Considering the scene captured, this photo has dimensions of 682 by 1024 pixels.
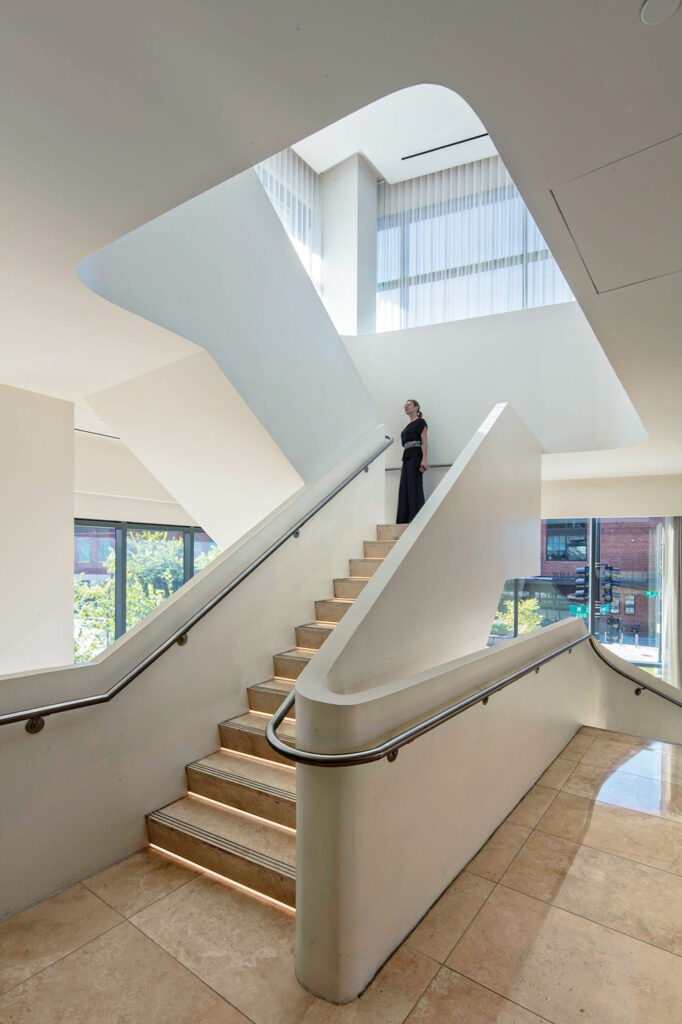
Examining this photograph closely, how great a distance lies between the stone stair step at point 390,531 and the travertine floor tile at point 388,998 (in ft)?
11.4

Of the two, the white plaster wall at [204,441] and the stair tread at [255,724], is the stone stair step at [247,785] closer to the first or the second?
the stair tread at [255,724]

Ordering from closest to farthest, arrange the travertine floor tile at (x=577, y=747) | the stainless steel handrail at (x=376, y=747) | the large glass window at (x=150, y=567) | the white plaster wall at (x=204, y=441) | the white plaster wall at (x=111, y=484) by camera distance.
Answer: the stainless steel handrail at (x=376, y=747) < the white plaster wall at (x=204, y=441) < the travertine floor tile at (x=577, y=747) < the white plaster wall at (x=111, y=484) < the large glass window at (x=150, y=567)

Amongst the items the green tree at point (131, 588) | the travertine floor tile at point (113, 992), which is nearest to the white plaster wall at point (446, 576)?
the travertine floor tile at point (113, 992)

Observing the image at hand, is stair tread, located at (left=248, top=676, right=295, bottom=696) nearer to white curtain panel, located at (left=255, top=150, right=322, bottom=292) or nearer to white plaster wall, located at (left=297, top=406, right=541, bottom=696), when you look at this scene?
white plaster wall, located at (left=297, top=406, right=541, bottom=696)

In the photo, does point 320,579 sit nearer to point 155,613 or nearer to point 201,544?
point 155,613

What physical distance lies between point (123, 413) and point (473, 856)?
12.8 ft

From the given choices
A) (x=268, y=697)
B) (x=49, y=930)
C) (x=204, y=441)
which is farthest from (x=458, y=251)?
(x=49, y=930)

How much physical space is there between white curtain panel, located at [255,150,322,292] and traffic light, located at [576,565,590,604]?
6622 mm

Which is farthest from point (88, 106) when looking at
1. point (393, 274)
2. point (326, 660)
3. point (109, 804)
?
point (393, 274)

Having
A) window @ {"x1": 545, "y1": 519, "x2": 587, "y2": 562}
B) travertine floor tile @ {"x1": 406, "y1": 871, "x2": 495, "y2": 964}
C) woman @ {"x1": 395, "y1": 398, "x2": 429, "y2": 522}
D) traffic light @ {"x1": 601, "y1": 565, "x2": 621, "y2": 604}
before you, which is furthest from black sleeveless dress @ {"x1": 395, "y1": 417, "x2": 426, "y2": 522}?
traffic light @ {"x1": 601, "y1": 565, "x2": 621, "y2": 604}

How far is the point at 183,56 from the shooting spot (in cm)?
165

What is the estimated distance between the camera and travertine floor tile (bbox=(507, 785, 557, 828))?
3.23 m

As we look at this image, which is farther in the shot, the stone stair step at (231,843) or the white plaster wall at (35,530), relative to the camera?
the white plaster wall at (35,530)

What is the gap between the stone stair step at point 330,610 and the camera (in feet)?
14.4
